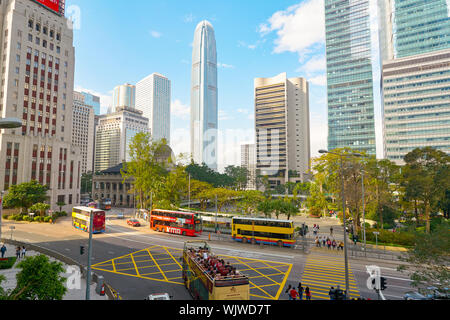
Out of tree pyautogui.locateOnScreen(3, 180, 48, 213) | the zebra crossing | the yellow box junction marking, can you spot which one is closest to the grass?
the yellow box junction marking

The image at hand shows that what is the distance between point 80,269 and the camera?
2320 centimetres

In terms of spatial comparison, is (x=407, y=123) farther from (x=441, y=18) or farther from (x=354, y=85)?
(x=441, y=18)

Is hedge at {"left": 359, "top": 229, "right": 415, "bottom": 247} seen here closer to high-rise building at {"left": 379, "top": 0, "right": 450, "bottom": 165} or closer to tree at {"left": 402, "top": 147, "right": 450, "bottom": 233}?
tree at {"left": 402, "top": 147, "right": 450, "bottom": 233}

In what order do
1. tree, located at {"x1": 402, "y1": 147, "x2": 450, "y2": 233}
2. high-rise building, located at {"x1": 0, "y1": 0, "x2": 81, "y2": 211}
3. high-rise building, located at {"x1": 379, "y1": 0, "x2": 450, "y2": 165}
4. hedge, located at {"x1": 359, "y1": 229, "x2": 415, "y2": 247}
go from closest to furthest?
hedge, located at {"x1": 359, "y1": 229, "x2": 415, "y2": 247}
tree, located at {"x1": 402, "y1": 147, "x2": 450, "y2": 233}
high-rise building, located at {"x1": 0, "y1": 0, "x2": 81, "y2": 211}
high-rise building, located at {"x1": 379, "y1": 0, "x2": 450, "y2": 165}

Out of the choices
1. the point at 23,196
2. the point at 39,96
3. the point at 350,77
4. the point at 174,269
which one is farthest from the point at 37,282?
the point at 350,77

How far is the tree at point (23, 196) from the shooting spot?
5180 centimetres

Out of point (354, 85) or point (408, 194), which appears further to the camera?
point (354, 85)

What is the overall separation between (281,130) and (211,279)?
14066 centimetres

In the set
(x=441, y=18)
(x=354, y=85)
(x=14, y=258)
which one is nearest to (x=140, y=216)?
(x=14, y=258)

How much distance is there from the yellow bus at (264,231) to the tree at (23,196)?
43637 mm

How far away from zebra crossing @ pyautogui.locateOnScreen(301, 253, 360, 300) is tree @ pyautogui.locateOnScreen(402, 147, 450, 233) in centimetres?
2258

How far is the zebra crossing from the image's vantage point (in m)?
20.0

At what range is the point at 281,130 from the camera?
149 meters
